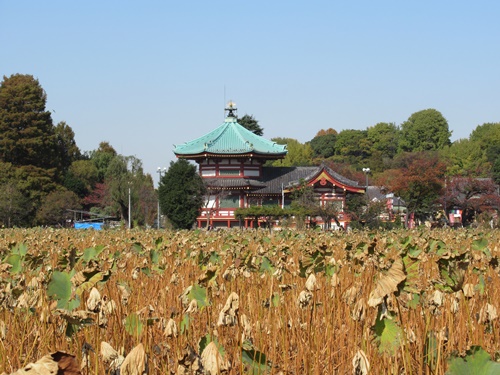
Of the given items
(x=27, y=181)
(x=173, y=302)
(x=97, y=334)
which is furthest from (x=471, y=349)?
(x=27, y=181)

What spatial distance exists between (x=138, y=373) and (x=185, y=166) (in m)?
25.4

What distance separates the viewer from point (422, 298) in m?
3.12

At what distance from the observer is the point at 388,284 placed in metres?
1.90

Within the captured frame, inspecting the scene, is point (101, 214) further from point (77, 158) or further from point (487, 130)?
point (487, 130)

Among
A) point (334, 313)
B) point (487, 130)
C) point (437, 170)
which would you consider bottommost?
point (334, 313)

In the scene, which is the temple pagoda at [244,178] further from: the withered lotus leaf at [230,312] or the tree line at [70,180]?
the withered lotus leaf at [230,312]

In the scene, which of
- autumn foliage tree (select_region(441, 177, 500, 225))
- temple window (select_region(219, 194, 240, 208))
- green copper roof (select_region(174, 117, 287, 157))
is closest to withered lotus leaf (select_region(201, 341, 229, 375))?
autumn foliage tree (select_region(441, 177, 500, 225))

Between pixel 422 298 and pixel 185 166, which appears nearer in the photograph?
pixel 422 298

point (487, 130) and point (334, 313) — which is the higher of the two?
point (487, 130)

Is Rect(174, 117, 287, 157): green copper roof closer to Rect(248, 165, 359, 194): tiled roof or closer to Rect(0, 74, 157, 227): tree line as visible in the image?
Rect(248, 165, 359, 194): tiled roof

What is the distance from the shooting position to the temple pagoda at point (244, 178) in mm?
33844

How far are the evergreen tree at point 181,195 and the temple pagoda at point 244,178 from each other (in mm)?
5851

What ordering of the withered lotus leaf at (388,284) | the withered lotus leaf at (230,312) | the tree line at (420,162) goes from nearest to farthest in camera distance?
the withered lotus leaf at (388,284) < the withered lotus leaf at (230,312) < the tree line at (420,162)

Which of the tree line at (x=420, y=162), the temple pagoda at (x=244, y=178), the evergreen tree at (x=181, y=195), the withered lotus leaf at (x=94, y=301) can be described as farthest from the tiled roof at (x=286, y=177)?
the withered lotus leaf at (x=94, y=301)
